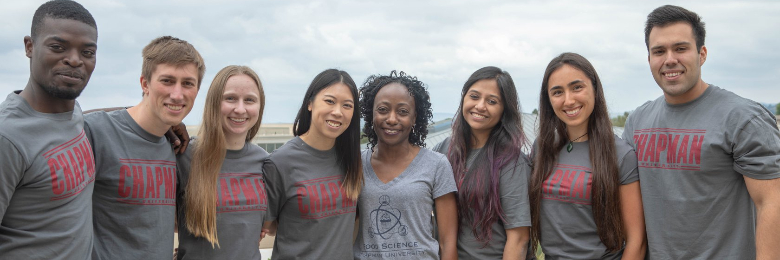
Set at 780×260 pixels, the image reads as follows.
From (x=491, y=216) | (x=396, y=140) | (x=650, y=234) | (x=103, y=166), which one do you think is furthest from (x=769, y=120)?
(x=103, y=166)

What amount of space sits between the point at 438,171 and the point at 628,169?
1.35 m

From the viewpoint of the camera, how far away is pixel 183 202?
3.50m

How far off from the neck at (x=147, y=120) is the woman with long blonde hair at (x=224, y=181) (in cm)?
26

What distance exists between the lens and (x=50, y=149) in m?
2.67

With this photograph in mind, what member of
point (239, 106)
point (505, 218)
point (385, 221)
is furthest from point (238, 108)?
point (505, 218)

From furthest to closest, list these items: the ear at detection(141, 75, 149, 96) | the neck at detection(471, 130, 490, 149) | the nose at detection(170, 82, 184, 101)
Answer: the neck at detection(471, 130, 490, 149) < the ear at detection(141, 75, 149, 96) < the nose at detection(170, 82, 184, 101)

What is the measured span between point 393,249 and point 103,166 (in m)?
1.85

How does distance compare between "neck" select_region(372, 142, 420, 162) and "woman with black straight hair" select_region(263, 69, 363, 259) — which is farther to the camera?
"neck" select_region(372, 142, 420, 162)

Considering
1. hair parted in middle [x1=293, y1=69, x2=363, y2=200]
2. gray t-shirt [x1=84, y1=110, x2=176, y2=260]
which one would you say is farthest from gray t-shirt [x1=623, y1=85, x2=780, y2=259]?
gray t-shirt [x1=84, y1=110, x2=176, y2=260]

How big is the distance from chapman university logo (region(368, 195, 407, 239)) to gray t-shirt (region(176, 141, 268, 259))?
0.74 meters

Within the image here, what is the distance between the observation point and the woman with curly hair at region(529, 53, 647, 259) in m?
3.79

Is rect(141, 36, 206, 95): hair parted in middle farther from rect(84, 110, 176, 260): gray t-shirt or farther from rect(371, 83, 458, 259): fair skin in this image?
rect(371, 83, 458, 259): fair skin

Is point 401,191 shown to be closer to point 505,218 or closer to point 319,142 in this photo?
point 319,142

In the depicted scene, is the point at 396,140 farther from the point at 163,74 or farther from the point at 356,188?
the point at 163,74
